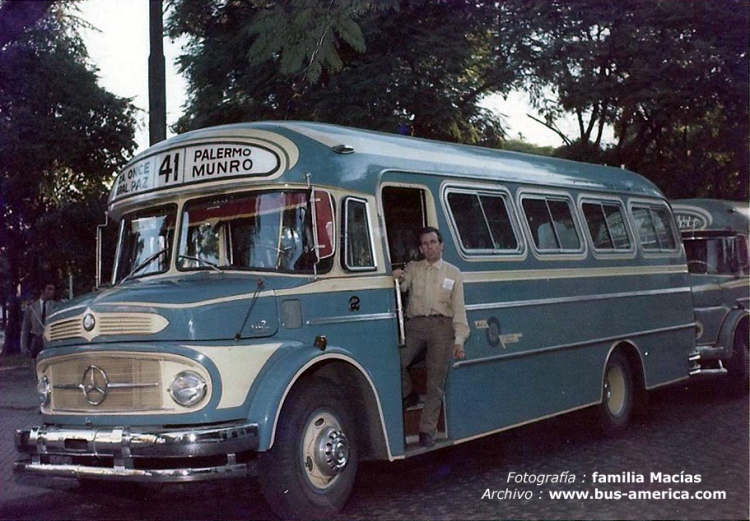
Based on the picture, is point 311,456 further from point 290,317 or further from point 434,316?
point 434,316

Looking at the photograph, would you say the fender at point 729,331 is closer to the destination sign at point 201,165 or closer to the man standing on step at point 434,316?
the man standing on step at point 434,316

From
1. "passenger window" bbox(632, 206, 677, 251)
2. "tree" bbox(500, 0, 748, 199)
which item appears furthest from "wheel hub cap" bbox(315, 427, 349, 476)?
"tree" bbox(500, 0, 748, 199)

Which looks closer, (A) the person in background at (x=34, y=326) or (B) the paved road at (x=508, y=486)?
(B) the paved road at (x=508, y=486)

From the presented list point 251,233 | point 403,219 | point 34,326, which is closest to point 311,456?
point 251,233

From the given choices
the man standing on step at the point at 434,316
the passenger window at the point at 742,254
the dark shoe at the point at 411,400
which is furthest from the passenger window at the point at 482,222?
the passenger window at the point at 742,254

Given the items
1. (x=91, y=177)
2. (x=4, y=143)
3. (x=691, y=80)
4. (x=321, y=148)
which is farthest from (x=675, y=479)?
(x=91, y=177)

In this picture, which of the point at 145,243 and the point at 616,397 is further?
the point at 616,397

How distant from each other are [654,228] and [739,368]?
2615 mm

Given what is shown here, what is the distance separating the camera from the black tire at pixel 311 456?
682cm

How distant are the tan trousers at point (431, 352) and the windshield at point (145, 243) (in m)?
2.06

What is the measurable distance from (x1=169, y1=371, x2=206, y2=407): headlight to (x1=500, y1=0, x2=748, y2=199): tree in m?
13.7

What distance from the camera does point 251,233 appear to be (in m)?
7.44

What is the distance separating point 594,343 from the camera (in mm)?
10719

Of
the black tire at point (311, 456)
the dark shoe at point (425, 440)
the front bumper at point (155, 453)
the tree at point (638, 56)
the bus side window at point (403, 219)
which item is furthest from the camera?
the tree at point (638, 56)
